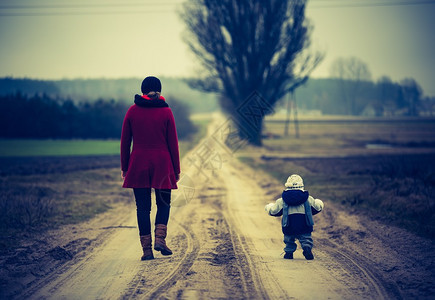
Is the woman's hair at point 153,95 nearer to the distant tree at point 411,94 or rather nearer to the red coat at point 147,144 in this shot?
the red coat at point 147,144

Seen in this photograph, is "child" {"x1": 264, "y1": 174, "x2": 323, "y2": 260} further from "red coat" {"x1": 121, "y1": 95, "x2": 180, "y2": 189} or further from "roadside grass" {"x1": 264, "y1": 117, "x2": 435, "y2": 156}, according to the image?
"roadside grass" {"x1": 264, "y1": 117, "x2": 435, "y2": 156}

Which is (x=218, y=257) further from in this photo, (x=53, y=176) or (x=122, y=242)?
(x=53, y=176)

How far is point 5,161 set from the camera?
22.7 meters

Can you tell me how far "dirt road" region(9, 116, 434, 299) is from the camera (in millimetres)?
4082

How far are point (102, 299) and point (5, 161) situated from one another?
21.5 m

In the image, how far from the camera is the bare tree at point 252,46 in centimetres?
3228

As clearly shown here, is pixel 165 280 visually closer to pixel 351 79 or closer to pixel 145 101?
pixel 145 101

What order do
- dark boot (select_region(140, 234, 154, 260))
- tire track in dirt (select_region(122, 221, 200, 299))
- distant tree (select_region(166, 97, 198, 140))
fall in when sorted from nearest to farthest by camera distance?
tire track in dirt (select_region(122, 221, 200, 299)) → dark boot (select_region(140, 234, 154, 260)) → distant tree (select_region(166, 97, 198, 140))

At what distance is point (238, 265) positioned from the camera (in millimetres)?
→ 4980

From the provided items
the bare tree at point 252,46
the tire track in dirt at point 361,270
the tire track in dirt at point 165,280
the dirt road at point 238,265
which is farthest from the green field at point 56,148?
the tire track in dirt at point 165,280

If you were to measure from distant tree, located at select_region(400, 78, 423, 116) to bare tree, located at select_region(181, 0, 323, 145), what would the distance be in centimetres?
2139

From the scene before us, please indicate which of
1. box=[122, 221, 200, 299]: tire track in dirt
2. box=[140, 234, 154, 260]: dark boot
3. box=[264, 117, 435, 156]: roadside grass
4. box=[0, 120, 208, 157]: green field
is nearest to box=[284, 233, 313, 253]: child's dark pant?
box=[122, 221, 200, 299]: tire track in dirt

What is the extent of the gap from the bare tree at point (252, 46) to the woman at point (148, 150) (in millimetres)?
26405

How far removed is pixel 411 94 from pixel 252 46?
127 ft
